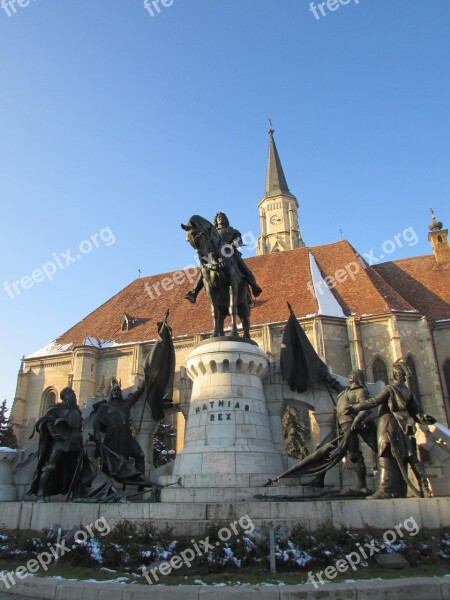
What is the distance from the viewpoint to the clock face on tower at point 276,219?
5475 centimetres

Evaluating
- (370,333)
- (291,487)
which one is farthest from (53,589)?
(370,333)

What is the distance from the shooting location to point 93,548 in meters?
5.55

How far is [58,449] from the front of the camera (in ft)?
28.2

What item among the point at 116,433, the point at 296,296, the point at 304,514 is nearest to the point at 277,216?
the point at 296,296

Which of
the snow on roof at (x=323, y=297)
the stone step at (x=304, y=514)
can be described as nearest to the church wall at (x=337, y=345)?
the snow on roof at (x=323, y=297)

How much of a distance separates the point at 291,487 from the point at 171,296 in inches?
997

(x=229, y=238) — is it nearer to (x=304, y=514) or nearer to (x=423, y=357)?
(x=304, y=514)

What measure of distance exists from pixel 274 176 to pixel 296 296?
35530 mm

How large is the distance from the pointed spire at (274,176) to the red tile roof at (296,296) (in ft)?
87.3

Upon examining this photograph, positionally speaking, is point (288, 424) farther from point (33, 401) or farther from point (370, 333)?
point (33, 401)

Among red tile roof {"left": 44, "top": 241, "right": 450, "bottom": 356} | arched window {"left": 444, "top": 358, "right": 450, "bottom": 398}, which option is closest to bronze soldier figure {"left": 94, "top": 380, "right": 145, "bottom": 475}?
red tile roof {"left": 44, "top": 241, "right": 450, "bottom": 356}

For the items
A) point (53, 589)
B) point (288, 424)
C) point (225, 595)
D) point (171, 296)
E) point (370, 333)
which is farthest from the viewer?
point (171, 296)

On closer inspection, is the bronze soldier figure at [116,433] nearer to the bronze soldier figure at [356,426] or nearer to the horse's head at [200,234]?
the horse's head at [200,234]

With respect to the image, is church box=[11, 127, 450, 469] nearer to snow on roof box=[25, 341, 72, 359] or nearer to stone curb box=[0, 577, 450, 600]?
snow on roof box=[25, 341, 72, 359]
